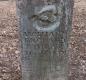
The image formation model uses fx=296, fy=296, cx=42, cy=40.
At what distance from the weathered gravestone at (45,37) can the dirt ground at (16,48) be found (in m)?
0.78

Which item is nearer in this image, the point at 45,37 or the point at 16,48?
the point at 45,37

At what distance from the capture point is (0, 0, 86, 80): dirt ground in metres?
4.36

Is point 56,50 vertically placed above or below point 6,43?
above

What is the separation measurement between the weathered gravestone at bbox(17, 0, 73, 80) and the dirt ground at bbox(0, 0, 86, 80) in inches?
30.5

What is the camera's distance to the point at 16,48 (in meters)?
5.37

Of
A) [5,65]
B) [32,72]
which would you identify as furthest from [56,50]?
[5,65]

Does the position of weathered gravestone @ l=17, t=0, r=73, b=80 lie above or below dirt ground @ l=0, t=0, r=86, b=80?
above

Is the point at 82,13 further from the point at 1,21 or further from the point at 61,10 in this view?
the point at 61,10

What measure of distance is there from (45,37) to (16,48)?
2.19 m

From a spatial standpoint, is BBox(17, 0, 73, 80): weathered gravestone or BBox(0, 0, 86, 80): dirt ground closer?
BBox(17, 0, 73, 80): weathered gravestone

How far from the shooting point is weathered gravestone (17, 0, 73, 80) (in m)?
3.11

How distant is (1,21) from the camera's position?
7.16m

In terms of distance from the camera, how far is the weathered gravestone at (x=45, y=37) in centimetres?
311

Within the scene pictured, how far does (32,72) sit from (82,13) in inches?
187
